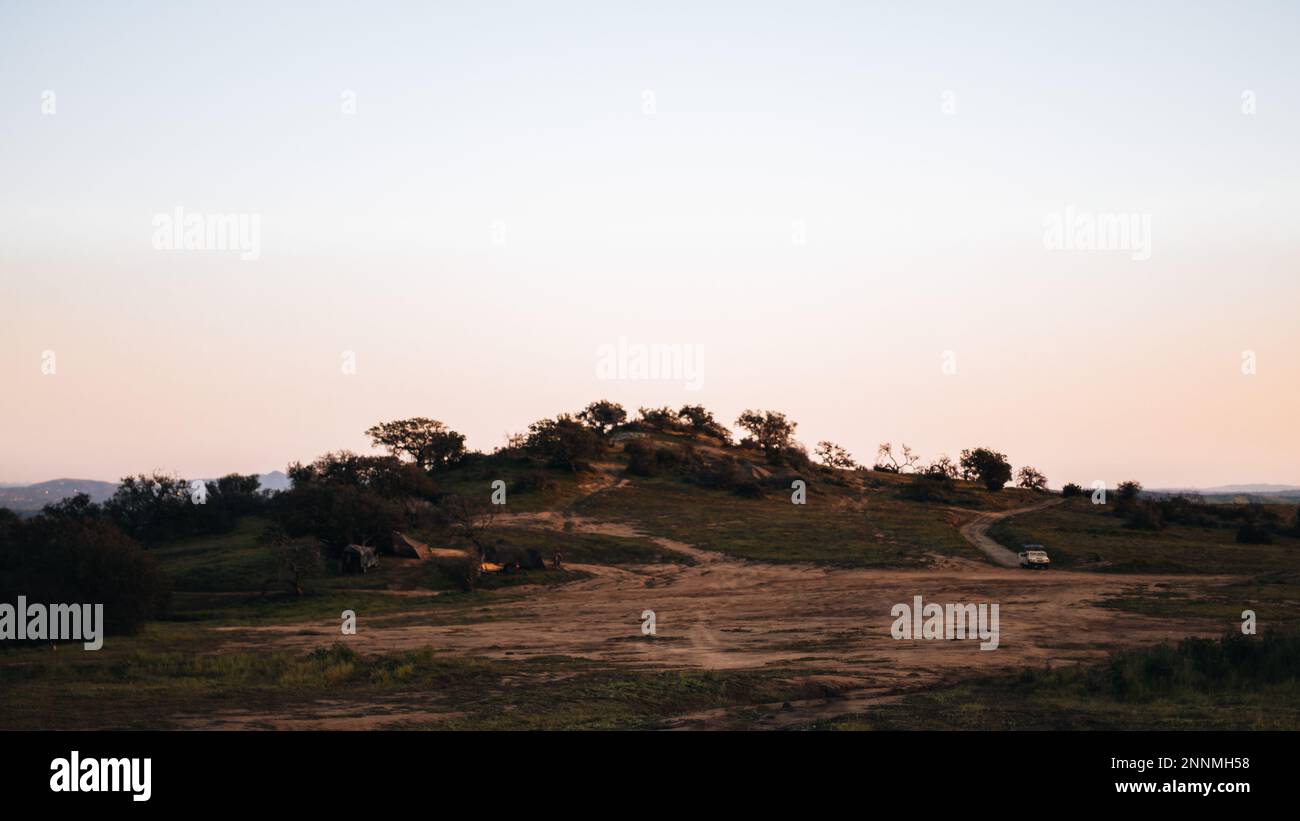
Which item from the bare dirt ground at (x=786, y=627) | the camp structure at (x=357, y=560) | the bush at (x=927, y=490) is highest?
the bush at (x=927, y=490)

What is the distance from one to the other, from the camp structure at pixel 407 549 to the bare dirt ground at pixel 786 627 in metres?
7.54

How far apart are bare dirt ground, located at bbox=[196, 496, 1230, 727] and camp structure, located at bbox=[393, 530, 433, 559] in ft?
24.7

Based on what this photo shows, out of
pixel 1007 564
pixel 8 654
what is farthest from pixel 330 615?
pixel 1007 564

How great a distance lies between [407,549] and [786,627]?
24.0 m

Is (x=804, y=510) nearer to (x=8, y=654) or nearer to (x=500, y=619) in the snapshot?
(x=500, y=619)

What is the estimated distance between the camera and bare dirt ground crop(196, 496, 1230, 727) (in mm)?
24609

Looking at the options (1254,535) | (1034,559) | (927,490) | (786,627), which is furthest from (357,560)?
Answer: (1254,535)

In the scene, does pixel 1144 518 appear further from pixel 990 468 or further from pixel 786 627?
pixel 786 627

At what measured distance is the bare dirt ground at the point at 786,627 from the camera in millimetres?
24609

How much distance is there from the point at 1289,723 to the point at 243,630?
3078 centimetres

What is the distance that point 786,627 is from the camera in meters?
34.7

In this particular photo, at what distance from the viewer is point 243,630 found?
3566 centimetres

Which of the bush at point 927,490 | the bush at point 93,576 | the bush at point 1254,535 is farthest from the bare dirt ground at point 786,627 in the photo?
the bush at point 927,490

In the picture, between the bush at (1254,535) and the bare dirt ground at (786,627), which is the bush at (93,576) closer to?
the bare dirt ground at (786,627)
